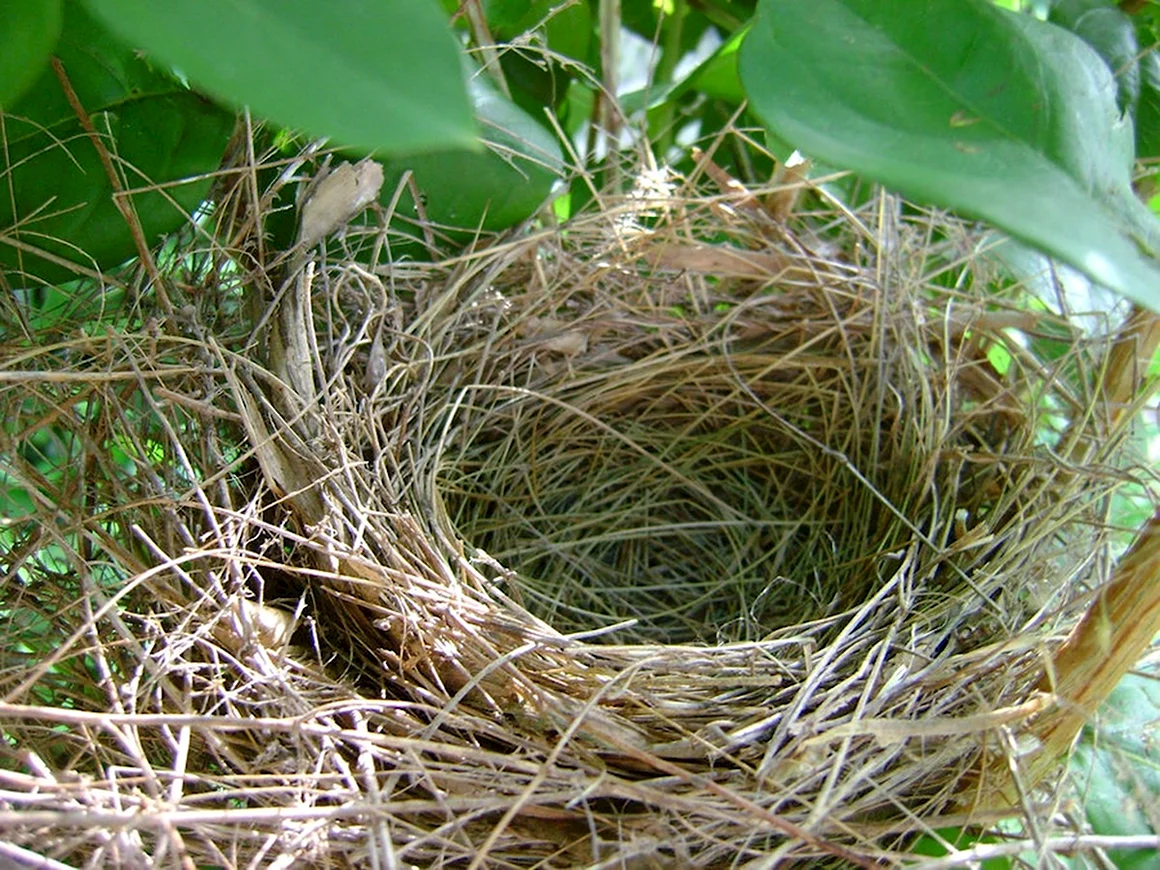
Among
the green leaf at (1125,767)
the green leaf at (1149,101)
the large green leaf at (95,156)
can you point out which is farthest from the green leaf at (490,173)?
the green leaf at (1125,767)

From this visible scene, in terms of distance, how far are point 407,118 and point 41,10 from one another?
26cm

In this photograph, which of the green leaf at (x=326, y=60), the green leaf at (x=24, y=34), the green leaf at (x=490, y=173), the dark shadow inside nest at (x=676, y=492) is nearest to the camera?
the green leaf at (x=326, y=60)

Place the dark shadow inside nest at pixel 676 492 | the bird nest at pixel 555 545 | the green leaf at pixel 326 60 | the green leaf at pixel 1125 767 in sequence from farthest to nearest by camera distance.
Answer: the dark shadow inside nest at pixel 676 492, the green leaf at pixel 1125 767, the bird nest at pixel 555 545, the green leaf at pixel 326 60

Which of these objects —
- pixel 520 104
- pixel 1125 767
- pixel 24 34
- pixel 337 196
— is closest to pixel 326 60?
pixel 24 34

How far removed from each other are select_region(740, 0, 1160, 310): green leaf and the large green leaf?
476 millimetres

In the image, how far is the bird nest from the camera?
55 centimetres

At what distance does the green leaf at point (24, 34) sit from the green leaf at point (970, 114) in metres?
0.33

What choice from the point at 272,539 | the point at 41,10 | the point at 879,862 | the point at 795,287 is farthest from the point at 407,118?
the point at 795,287

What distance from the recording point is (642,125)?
873mm

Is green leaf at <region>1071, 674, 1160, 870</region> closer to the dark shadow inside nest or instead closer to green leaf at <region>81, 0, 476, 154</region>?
the dark shadow inside nest

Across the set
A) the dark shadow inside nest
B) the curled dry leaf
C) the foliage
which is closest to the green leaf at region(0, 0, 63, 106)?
the foliage

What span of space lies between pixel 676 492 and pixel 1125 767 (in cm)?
49

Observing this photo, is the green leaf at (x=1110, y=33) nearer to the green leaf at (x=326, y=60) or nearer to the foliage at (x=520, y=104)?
the foliage at (x=520, y=104)

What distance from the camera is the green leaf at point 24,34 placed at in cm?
42
